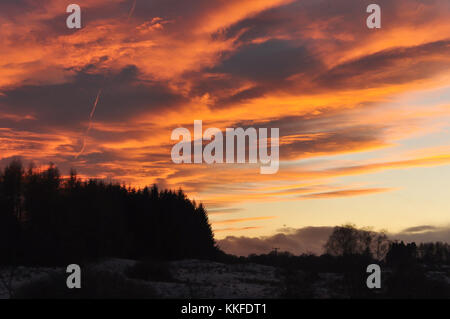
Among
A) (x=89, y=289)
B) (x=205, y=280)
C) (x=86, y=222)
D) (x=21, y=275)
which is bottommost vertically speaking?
(x=205, y=280)

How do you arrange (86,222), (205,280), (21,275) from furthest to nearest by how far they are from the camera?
(86,222)
(205,280)
(21,275)

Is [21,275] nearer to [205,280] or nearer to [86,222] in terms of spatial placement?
[205,280]

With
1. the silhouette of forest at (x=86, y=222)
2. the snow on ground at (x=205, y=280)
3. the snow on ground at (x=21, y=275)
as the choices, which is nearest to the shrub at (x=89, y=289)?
the snow on ground at (x=205, y=280)

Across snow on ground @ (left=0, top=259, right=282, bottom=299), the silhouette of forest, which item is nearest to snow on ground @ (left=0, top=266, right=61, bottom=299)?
snow on ground @ (left=0, top=259, right=282, bottom=299)

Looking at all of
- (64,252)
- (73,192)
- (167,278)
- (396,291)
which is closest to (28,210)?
(73,192)

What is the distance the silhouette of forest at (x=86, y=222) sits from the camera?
63562 millimetres

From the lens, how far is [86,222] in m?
72.3

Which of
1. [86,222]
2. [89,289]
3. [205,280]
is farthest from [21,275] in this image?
[86,222]

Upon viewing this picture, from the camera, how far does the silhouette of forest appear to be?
6356cm

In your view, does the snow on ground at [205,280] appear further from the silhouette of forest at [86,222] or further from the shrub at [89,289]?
the silhouette of forest at [86,222]

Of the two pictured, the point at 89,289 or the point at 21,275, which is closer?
the point at 89,289

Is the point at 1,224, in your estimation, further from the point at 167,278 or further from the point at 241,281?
the point at 241,281
